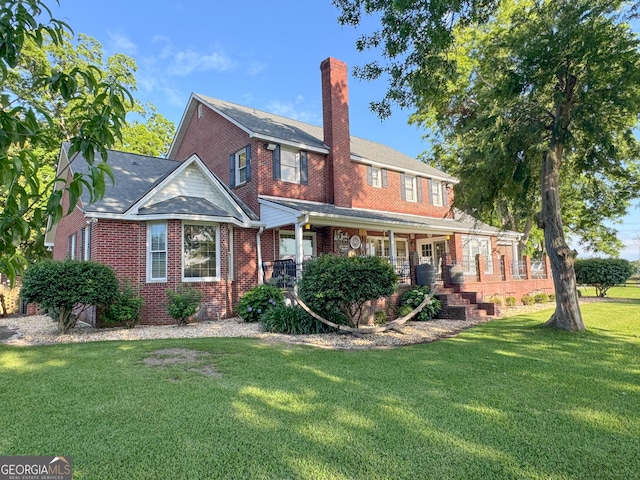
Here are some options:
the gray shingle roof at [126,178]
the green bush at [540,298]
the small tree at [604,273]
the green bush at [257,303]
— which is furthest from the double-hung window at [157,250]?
the small tree at [604,273]

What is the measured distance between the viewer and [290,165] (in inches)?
604

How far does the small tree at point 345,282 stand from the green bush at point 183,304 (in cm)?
359

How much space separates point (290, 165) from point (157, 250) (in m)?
6.03

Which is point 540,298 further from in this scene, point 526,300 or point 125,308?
point 125,308

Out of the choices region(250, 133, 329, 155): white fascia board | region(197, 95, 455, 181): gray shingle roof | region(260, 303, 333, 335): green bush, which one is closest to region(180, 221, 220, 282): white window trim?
region(260, 303, 333, 335): green bush

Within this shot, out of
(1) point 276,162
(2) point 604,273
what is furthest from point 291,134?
(2) point 604,273

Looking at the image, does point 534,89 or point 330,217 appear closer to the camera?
point 534,89

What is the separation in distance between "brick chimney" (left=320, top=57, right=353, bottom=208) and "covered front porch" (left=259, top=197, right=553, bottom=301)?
39.5 inches

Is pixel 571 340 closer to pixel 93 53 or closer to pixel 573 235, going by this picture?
pixel 573 235

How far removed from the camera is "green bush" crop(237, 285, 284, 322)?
38.8 feet

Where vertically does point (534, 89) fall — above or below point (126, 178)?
above

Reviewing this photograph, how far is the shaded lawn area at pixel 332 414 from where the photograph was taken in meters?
3.27

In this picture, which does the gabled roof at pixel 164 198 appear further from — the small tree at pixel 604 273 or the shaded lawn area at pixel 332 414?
the small tree at pixel 604 273

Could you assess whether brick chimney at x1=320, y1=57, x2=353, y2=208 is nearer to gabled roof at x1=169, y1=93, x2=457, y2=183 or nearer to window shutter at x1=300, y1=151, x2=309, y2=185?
gabled roof at x1=169, y1=93, x2=457, y2=183
